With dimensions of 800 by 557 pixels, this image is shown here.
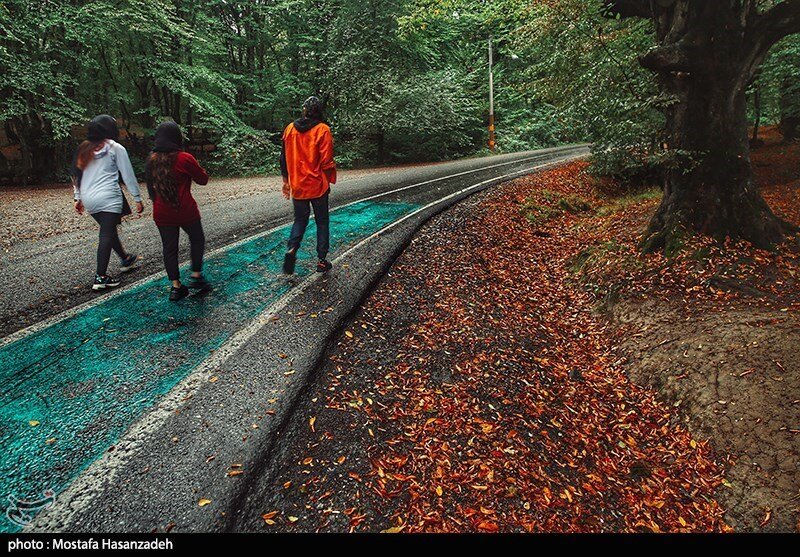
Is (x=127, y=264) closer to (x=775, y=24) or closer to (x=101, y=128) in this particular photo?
(x=101, y=128)

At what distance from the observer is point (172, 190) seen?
4.43 metres

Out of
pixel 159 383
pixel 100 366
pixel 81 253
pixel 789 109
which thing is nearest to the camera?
pixel 159 383

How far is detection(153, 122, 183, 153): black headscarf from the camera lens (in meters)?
4.38

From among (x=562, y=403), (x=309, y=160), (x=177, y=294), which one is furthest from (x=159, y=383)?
(x=562, y=403)

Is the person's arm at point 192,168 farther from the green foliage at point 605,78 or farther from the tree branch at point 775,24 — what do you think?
the tree branch at point 775,24

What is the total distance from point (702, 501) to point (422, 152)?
811 inches

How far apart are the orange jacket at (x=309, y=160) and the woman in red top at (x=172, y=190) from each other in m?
1.13

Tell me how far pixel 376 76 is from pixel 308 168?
17.0 meters

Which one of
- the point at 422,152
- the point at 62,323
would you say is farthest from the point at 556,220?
the point at 422,152

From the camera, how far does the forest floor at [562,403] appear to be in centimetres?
268

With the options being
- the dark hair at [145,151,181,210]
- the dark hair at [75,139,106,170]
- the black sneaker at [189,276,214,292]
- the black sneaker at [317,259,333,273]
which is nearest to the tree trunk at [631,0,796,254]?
the black sneaker at [317,259,333,273]

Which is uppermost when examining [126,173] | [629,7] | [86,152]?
[629,7]

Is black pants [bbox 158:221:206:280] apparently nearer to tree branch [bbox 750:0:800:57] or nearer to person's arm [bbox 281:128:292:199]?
person's arm [bbox 281:128:292:199]
